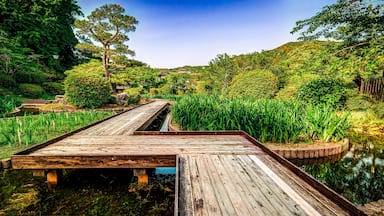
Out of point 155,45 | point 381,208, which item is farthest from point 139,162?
point 155,45

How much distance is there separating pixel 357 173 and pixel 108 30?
14.0m

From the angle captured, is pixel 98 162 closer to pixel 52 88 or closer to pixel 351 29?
pixel 351 29

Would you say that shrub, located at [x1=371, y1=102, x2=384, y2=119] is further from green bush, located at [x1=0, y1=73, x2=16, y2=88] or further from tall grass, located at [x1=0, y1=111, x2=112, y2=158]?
green bush, located at [x1=0, y1=73, x2=16, y2=88]

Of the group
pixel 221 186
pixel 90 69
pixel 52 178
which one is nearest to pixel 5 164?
pixel 52 178

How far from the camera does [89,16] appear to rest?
12102 mm

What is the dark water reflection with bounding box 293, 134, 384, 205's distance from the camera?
2367 mm

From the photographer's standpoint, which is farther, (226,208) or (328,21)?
(328,21)

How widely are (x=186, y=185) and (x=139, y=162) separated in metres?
0.87

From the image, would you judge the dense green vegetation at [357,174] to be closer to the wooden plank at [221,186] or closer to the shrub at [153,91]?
the wooden plank at [221,186]

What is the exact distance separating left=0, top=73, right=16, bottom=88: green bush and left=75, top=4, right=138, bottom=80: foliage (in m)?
5.73

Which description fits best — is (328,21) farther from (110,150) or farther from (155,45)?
(155,45)

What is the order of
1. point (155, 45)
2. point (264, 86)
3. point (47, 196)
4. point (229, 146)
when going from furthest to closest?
point (155, 45) < point (264, 86) < point (229, 146) < point (47, 196)

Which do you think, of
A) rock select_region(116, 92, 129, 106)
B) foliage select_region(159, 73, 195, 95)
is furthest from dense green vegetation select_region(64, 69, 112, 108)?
foliage select_region(159, 73, 195, 95)

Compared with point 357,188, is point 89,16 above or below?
above
